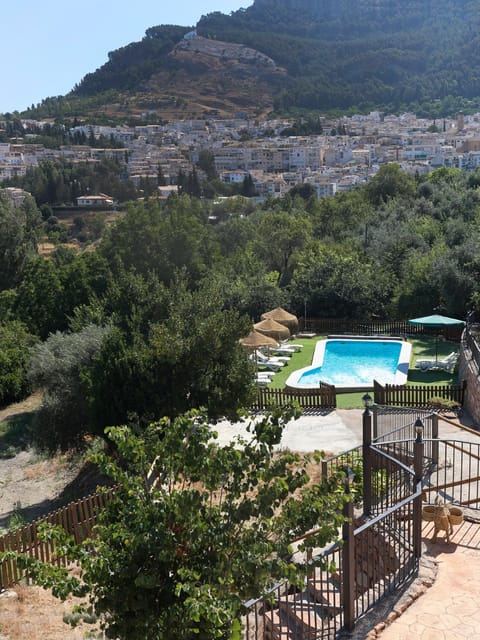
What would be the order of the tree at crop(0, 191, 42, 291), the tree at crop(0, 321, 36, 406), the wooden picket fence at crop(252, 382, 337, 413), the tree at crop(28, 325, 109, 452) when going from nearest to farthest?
the tree at crop(28, 325, 109, 452) < the wooden picket fence at crop(252, 382, 337, 413) < the tree at crop(0, 321, 36, 406) < the tree at crop(0, 191, 42, 291)

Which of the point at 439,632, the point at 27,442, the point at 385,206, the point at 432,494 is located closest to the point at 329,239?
the point at 385,206

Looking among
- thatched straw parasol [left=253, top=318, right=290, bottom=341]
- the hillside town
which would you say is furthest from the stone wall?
the hillside town

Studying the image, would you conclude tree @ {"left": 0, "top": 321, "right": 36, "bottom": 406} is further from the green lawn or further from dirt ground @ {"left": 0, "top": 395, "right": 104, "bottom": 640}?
the green lawn

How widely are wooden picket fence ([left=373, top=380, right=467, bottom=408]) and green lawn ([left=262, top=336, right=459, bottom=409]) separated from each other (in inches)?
26.9

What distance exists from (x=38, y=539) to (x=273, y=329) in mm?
15440

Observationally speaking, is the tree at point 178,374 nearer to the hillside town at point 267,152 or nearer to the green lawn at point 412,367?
the green lawn at point 412,367

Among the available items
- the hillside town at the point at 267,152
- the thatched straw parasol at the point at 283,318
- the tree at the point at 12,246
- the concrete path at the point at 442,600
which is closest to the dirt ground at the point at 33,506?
the concrete path at the point at 442,600

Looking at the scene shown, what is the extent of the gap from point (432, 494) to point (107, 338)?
27.3ft

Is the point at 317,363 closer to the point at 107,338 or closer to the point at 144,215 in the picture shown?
the point at 107,338

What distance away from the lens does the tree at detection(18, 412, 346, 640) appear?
545 centimetres

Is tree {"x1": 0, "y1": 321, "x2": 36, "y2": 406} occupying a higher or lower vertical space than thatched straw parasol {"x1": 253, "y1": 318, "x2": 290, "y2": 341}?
lower

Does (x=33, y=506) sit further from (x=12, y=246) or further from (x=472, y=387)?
(x=12, y=246)

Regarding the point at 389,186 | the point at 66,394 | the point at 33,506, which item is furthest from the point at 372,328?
the point at 389,186

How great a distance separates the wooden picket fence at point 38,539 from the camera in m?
10.6
